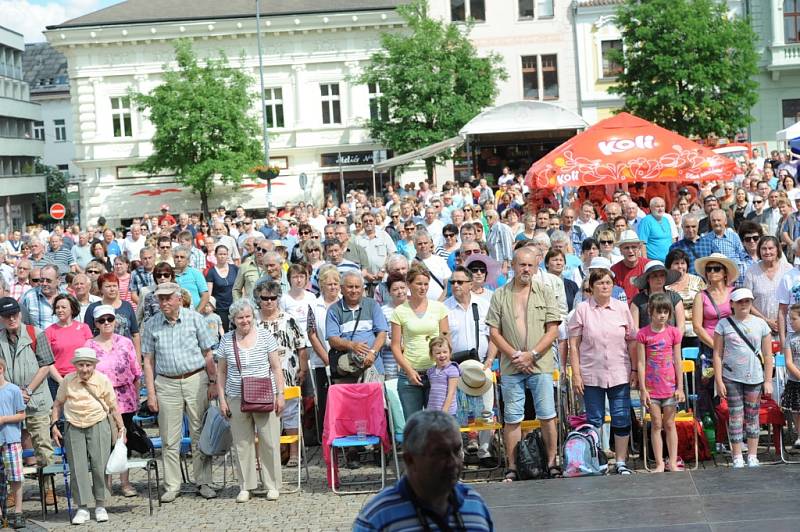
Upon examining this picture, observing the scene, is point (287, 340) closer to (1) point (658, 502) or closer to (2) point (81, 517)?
(2) point (81, 517)

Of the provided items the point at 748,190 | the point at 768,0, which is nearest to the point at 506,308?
the point at 748,190

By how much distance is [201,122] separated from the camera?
159 feet

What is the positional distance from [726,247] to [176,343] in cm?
608

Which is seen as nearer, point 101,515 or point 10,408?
point 10,408

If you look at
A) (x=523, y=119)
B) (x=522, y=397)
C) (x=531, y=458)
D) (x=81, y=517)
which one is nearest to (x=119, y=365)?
(x=81, y=517)

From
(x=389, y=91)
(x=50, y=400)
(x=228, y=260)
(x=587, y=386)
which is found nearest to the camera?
(x=587, y=386)

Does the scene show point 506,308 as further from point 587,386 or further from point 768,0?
point 768,0

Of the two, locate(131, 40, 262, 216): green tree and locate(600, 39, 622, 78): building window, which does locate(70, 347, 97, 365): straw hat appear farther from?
locate(600, 39, 622, 78): building window

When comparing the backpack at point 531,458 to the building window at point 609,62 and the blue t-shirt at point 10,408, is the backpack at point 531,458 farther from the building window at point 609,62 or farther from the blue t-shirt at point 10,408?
the building window at point 609,62

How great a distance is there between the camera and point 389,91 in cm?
4675

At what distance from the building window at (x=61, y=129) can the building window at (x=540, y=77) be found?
4943 cm

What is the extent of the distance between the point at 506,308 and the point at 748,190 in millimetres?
12059

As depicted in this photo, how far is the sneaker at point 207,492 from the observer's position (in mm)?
11086

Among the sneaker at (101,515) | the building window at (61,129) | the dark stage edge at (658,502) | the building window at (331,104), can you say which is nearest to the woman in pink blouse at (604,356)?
the dark stage edge at (658,502)
